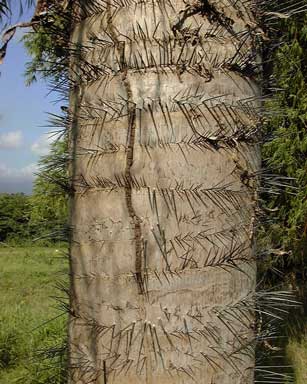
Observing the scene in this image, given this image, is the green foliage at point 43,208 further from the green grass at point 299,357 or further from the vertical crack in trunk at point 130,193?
the green grass at point 299,357

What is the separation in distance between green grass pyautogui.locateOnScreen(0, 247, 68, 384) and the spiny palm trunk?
429 millimetres

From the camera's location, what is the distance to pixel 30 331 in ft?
16.2

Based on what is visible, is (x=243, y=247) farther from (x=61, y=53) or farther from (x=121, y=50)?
(x=61, y=53)

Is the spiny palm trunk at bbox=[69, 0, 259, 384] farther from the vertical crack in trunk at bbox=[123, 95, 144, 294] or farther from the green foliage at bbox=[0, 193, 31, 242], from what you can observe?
the green foliage at bbox=[0, 193, 31, 242]

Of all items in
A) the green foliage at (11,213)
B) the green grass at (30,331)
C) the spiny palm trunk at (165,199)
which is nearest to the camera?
the spiny palm trunk at (165,199)

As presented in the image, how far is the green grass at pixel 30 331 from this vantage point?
2.89 meters

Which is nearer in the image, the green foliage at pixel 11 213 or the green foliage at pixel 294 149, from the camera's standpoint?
the green foliage at pixel 294 149

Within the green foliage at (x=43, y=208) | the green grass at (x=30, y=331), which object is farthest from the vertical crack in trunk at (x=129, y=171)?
the green grass at (x=30, y=331)

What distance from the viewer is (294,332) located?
602 cm

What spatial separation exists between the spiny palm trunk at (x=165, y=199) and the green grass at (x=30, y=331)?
1.41ft

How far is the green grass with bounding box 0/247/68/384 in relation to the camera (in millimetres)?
2892

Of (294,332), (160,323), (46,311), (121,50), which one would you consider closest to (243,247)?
(160,323)

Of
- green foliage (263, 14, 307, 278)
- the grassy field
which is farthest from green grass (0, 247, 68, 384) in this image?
green foliage (263, 14, 307, 278)

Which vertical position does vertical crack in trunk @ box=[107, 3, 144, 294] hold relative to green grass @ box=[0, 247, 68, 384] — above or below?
above
